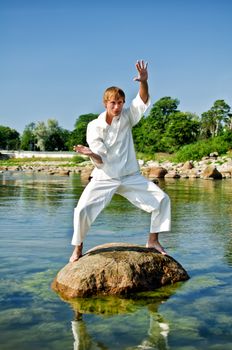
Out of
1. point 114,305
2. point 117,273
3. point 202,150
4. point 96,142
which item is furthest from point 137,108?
point 202,150

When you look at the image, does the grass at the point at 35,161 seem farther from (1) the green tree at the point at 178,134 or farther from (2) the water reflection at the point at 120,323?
(2) the water reflection at the point at 120,323

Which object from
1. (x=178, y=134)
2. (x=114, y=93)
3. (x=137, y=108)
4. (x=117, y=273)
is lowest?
(x=117, y=273)

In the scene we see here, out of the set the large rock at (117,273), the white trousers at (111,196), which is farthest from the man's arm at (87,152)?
the large rock at (117,273)

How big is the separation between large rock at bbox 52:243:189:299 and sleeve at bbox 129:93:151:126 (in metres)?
1.57

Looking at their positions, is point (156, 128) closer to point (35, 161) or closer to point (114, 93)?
point (35, 161)

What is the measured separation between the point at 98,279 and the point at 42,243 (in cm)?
302

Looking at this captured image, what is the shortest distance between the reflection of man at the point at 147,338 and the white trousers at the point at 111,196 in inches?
53.1

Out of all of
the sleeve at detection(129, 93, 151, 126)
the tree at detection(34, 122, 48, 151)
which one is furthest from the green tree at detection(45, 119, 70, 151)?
the sleeve at detection(129, 93, 151, 126)

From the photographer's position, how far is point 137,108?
220 inches

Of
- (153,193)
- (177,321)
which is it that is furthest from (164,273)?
(177,321)

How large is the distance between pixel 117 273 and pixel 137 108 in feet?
6.21

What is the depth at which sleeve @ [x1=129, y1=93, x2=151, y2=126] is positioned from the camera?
5.59 m

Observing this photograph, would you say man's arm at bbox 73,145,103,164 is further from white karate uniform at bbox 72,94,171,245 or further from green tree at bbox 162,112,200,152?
green tree at bbox 162,112,200,152

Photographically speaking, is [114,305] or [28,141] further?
[28,141]
